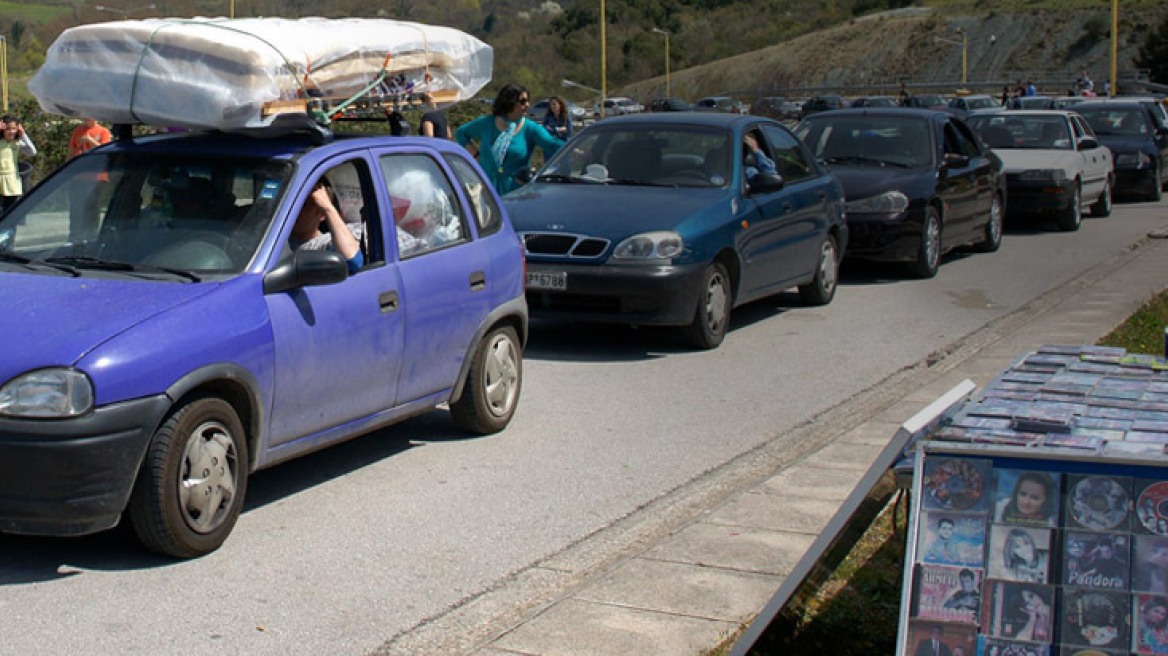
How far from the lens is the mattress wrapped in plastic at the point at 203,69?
6.36 meters

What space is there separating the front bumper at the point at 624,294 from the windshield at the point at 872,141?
18.8 feet

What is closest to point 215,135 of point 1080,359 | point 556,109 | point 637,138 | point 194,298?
point 194,298

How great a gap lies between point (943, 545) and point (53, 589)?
321 centimetres

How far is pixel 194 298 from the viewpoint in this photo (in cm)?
567

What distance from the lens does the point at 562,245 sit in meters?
10.5

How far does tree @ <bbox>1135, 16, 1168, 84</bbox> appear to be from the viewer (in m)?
83.2

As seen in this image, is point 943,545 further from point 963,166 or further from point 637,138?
point 963,166

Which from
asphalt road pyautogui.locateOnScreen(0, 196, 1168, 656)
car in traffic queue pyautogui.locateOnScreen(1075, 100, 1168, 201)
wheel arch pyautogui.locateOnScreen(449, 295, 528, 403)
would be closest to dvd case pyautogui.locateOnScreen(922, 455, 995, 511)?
asphalt road pyautogui.locateOnScreen(0, 196, 1168, 656)

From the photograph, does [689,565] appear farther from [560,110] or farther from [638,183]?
[560,110]

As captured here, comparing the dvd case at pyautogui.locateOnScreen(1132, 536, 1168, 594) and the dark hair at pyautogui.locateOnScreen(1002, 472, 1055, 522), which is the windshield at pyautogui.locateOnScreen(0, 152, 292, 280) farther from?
the dvd case at pyautogui.locateOnScreen(1132, 536, 1168, 594)

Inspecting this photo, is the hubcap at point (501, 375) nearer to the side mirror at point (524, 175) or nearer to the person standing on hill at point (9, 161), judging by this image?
the side mirror at point (524, 175)

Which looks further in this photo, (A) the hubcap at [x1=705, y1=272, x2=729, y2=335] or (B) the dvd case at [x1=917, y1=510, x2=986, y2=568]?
(A) the hubcap at [x1=705, y1=272, x2=729, y2=335]

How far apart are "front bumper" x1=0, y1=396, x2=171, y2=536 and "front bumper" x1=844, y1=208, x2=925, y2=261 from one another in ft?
34.4

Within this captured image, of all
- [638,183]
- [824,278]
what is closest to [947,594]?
[638,183]
